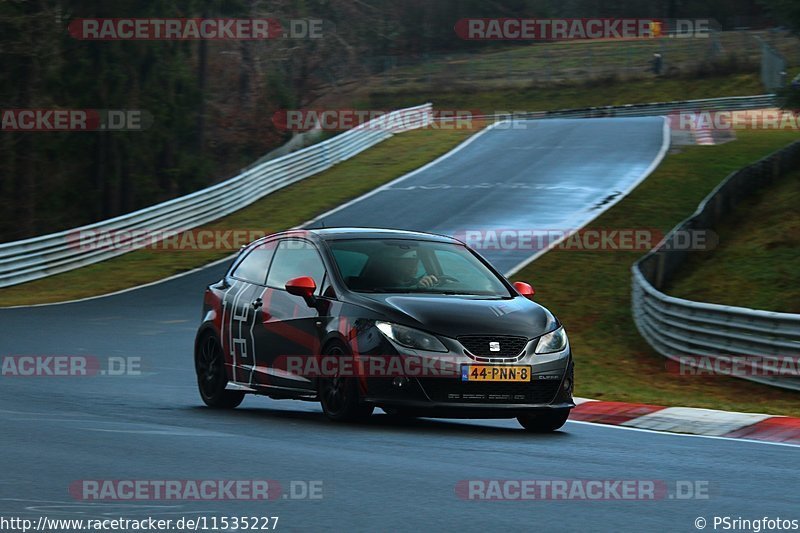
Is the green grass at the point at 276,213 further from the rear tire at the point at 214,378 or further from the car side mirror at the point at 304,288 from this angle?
the car side mirror at the point at 304,288

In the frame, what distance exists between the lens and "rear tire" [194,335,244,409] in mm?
12586

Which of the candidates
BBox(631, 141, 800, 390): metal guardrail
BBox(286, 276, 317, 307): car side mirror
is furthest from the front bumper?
BBox(631, 141, 800, 390): metal guardrail

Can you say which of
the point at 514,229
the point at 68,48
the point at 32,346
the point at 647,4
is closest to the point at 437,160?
the point at 514,229

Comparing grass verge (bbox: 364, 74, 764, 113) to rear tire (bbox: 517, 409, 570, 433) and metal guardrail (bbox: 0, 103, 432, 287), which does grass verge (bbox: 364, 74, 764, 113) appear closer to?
metal guardrail (bbox: 0, 103, 432, 287)

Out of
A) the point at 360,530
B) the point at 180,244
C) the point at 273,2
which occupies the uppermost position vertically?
the point at 273,2

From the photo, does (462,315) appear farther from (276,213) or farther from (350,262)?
(276,213)

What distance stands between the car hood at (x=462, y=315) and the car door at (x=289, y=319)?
0.64 meters

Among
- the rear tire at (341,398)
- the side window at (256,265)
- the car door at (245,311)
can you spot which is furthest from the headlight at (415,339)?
the side window at (256,265)

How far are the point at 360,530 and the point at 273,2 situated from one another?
71592 millimetres

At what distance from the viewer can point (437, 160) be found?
46.0m

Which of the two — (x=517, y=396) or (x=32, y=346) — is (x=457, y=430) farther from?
(x=32, y=346)

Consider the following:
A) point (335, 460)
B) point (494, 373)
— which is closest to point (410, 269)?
point (494, 373)

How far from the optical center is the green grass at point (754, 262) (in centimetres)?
2417

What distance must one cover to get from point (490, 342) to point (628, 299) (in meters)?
15.3
